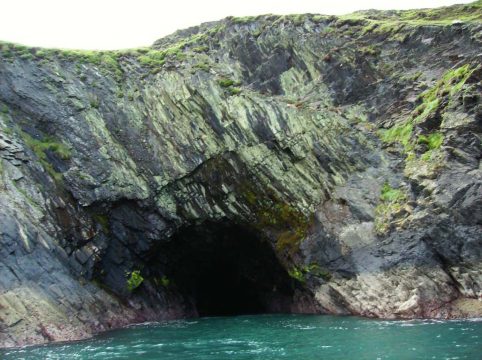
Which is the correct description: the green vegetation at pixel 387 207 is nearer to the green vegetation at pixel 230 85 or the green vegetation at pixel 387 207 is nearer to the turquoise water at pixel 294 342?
the turquoise water at pixel 294 342

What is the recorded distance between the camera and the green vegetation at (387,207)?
30.1 metres

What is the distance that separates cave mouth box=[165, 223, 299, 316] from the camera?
35306 millimetres

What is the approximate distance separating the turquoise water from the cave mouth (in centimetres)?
866

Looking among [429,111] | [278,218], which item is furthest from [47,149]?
[429,111]

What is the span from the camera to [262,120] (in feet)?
117

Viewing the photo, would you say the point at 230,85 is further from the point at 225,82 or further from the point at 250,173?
the point at 250,173

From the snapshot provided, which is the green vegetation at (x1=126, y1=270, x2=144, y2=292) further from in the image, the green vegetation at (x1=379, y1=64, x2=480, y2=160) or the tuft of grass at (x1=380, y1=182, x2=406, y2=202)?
the green vegetation at (x1=379, y1=64, x2=480, y2=160)

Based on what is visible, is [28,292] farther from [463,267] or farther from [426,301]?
[463,267]

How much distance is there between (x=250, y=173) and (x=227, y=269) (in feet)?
33.0

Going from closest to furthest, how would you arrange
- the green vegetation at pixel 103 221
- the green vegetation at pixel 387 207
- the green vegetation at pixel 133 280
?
the green vegetation at pixel 387 207, the green vegetation at pixel 103 221, the green vegetation at pixel 133 280

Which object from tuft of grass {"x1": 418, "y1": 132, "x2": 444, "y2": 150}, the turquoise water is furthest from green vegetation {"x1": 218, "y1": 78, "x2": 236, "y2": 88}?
the turquoise water

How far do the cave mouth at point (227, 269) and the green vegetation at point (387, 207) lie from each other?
24.2 ft

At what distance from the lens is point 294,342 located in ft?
67.2

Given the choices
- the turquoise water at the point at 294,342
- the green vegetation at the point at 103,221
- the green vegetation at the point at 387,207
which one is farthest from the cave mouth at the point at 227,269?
the turquoise water at the point at 294,342
